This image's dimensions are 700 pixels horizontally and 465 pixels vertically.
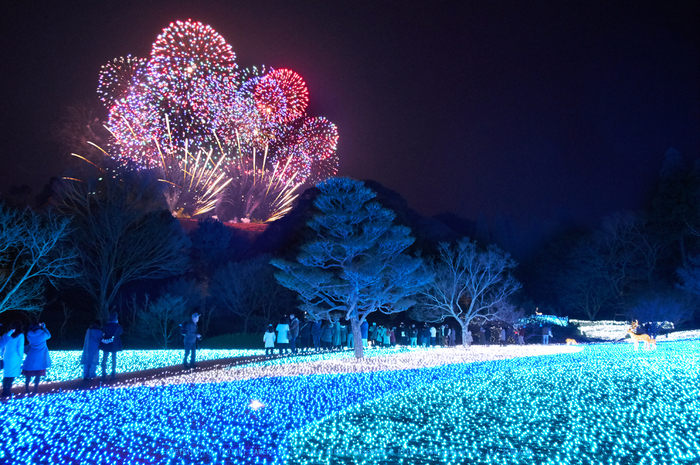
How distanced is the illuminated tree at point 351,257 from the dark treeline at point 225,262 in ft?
12.1

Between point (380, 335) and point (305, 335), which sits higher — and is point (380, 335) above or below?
above

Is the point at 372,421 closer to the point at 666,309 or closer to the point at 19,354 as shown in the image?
the point at 19,354

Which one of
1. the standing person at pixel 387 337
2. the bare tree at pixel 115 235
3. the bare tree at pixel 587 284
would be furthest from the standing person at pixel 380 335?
the bare tree at pixel 587 284

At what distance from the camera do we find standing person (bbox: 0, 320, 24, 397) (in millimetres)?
8781

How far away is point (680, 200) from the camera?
37.9 metres

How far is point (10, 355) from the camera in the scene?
28.9ft

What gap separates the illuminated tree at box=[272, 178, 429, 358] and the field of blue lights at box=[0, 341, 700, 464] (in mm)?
6383

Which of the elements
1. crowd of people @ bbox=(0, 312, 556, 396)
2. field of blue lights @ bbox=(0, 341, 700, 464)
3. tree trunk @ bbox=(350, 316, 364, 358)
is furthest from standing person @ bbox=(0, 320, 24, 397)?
tree trunk @ bbox=(350, 316, 364, 358)

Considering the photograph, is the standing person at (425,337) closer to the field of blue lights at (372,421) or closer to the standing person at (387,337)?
the standing person at (387,337)

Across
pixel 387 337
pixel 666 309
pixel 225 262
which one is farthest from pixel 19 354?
pixel 666 309

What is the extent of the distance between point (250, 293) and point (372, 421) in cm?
2504

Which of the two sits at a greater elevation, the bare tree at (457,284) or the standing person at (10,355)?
the bare tree at (457,284)

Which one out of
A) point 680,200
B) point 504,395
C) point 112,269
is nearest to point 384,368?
point 504,395

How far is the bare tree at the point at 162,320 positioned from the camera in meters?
25.4
